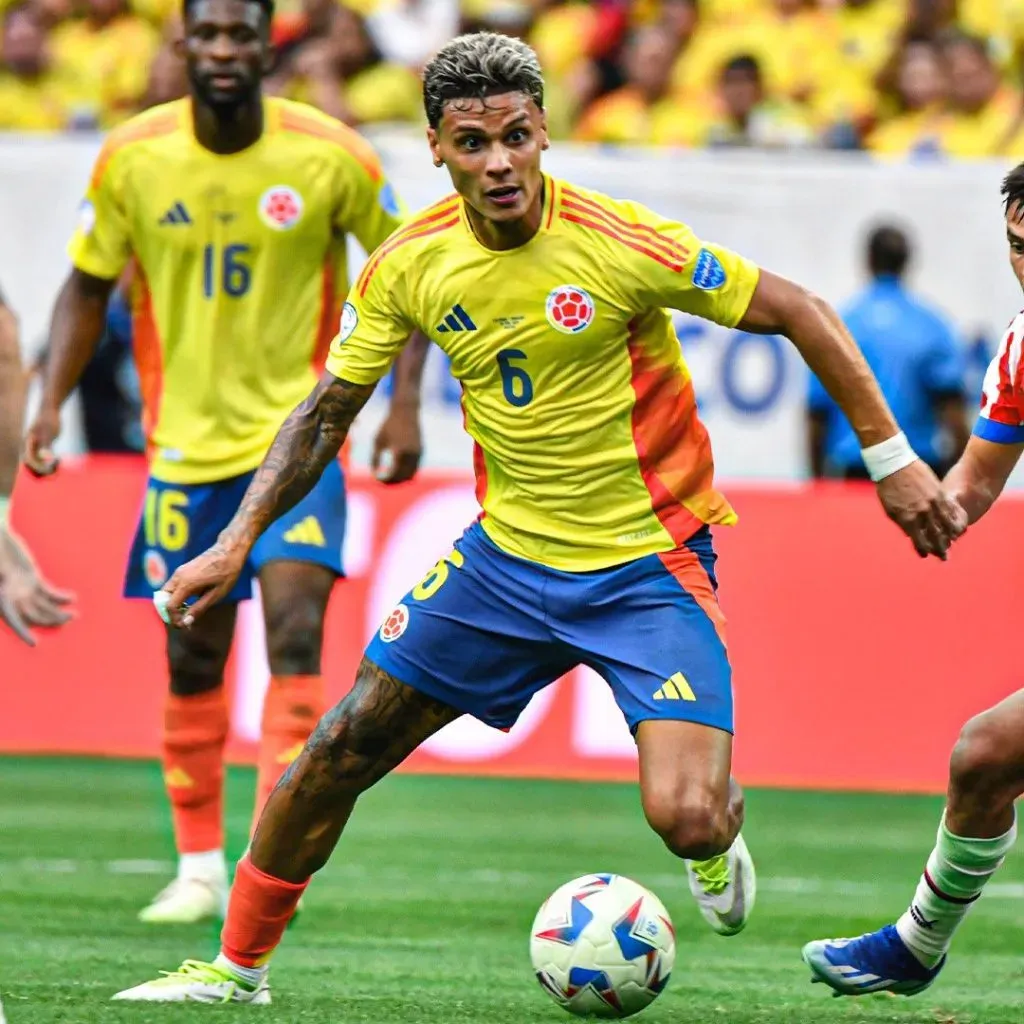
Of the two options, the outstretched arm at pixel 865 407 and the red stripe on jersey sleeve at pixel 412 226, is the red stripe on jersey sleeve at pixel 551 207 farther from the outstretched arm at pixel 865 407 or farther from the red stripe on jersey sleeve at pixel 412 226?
the outstretched arm at pixel 865 407

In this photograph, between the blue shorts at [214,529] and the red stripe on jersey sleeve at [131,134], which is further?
the red stripe on jersey sleeve at [131,134]

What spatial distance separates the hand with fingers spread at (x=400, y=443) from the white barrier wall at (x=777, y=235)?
5.60 metres

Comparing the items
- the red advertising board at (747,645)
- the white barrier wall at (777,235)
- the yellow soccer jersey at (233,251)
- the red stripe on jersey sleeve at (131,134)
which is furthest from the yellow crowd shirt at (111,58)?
the yellow soccer jersey at (233,251)

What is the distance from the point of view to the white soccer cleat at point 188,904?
755 centimetres

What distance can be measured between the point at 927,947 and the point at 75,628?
7097 mm

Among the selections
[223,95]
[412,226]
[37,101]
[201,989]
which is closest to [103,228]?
[223,95]

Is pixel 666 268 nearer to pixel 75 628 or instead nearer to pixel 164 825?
pixel 164 825

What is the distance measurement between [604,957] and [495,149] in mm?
2023

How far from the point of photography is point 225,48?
24.2 ft

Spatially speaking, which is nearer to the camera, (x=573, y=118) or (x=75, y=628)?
(x=75, y=628)

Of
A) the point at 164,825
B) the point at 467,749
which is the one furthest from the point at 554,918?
the point at 467,749

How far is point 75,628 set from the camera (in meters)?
12.1

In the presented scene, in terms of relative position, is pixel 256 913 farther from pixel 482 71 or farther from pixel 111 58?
pixel 111 58

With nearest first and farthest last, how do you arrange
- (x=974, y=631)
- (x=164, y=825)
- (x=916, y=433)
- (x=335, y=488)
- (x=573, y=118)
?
1. (x=335, y=488)
2. (x=164, y=825)
3. (x=974, y=631)
4. (x=916, y=433)
5. (x=573, y=118)
